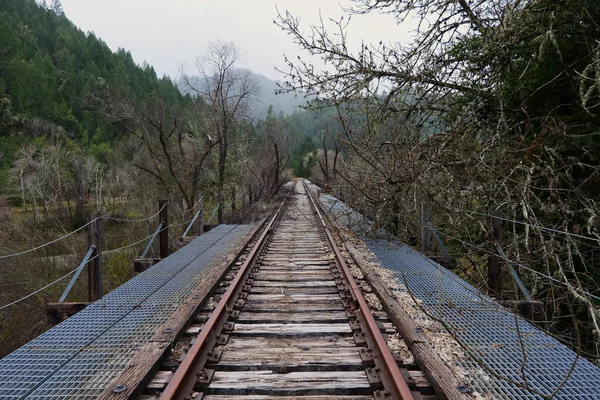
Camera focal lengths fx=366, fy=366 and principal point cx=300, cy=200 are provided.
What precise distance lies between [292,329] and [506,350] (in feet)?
6.63

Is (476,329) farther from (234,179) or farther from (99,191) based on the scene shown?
(99,191)

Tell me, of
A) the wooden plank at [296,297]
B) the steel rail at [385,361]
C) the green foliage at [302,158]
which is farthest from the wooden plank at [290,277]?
the green foliage at [302,158]

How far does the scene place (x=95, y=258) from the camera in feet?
17.1

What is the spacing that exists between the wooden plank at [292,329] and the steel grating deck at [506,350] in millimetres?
874

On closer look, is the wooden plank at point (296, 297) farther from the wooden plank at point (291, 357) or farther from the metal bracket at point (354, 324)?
the wooden plank at point (291, 357)

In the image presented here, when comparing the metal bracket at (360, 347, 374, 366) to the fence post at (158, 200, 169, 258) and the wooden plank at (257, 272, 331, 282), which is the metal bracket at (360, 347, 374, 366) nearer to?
the wooden plank at (257, 272, 331, 282)

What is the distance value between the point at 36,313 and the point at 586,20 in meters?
14.0

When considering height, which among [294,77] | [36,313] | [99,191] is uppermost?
[294,77]

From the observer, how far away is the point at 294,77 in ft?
24.0

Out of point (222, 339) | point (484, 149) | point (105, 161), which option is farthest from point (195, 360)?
point (105, 161)

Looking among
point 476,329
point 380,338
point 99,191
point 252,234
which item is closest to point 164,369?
point 380,338

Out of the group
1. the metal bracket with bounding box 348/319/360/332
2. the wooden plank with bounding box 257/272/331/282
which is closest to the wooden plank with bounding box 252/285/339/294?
the wooden plank with bounding box 257/272/331/282

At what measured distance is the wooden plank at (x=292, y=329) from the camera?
3.81 metres

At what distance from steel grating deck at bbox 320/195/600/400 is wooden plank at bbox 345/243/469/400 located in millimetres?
203
